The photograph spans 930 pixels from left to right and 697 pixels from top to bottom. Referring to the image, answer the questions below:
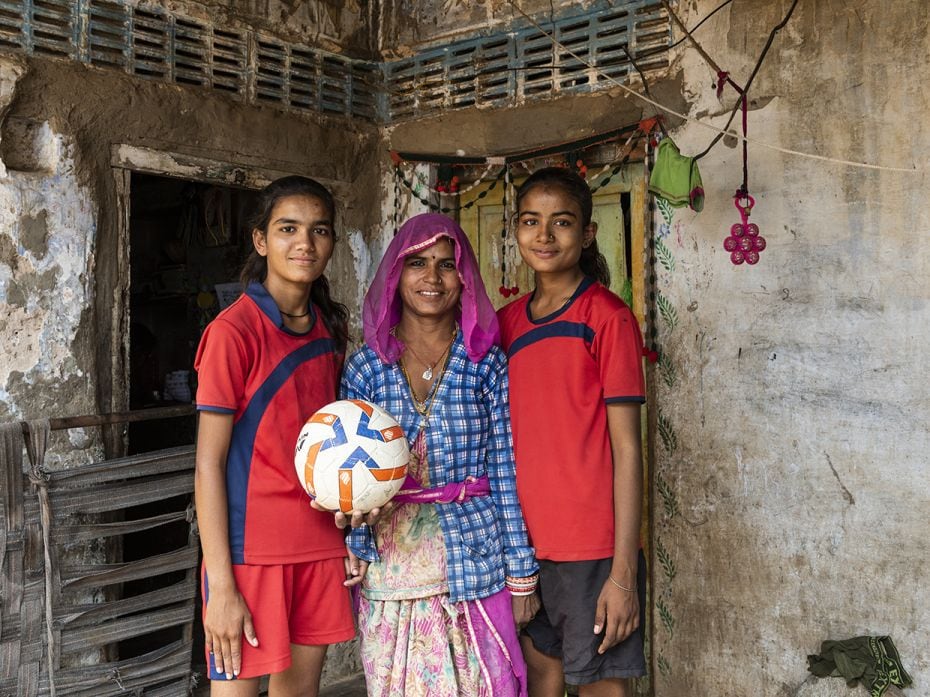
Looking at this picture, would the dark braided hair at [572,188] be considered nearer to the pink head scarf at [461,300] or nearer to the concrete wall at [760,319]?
the pink head scarf at [461,300]

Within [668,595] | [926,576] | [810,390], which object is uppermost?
[810,390]

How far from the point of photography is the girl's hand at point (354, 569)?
7.20 feet

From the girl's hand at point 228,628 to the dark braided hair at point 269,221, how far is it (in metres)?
0.80

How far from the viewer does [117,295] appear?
3.13 metres

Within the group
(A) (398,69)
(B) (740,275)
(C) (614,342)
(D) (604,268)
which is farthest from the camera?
(A) (398,69)

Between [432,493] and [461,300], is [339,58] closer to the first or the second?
[461,300]

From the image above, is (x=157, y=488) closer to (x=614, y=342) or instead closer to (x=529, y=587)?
(x=529, y=587)

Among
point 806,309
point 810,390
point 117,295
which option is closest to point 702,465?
point 810,390

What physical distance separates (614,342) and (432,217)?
62cm

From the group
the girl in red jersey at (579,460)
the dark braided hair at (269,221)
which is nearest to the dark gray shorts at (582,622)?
the girl in red jersey at (579,460)

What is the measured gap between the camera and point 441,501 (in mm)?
2205

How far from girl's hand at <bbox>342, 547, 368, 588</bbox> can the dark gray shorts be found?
0.49m

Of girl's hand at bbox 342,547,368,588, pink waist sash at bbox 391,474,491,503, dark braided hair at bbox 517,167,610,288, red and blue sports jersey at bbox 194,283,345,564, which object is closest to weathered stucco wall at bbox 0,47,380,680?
red and blue sports jersey at bbox 194,283,345,564

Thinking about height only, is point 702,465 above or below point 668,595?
above
